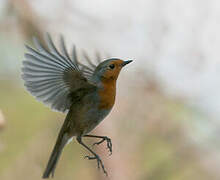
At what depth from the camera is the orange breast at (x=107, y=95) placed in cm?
369

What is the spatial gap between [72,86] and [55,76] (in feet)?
0.53

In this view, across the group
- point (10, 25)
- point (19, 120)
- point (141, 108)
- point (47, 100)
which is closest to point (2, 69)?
point (10, 25)

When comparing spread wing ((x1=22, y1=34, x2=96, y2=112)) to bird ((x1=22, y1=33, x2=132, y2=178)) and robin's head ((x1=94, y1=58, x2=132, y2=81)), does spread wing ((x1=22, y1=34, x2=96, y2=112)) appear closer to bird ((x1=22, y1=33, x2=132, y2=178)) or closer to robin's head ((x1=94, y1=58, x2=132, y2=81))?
bird ((x1=22, y1=33, x2=132, y2=178))

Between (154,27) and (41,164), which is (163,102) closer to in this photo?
(154,27)

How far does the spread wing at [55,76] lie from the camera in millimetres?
3770

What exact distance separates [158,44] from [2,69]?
91.5 inches

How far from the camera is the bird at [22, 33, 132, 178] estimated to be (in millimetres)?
3734

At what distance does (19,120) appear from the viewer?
7.82m

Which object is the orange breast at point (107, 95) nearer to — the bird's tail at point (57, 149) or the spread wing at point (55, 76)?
the spread wing at point (55, 76)

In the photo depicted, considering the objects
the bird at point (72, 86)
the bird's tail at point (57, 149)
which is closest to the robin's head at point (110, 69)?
the bird at point (72, 86)

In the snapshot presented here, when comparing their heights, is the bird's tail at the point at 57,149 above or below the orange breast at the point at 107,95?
below

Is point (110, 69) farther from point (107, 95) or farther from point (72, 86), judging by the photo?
point (72, 86)

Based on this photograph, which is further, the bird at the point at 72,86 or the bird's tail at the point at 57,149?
the bird's tail at the point at 57,149

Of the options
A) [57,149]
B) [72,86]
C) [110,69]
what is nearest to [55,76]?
[72,86]
